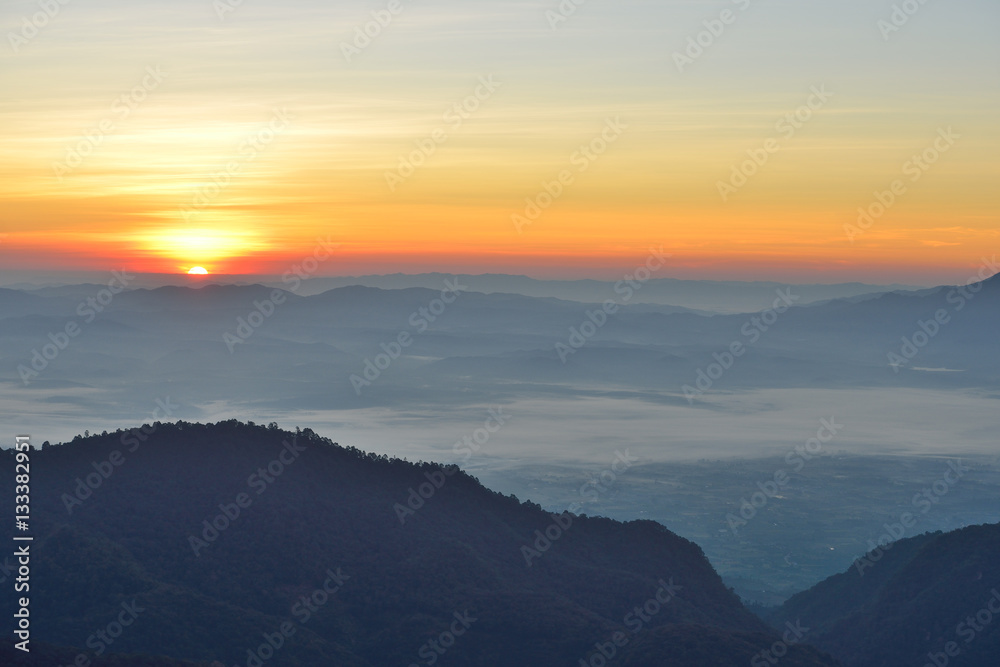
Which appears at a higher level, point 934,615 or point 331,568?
point 331,568

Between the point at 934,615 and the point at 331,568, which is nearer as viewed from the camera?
the point at 331,568

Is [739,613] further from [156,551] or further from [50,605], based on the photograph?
[50,605]

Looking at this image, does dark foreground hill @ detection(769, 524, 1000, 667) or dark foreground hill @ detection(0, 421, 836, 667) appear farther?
dark foreground hill @ detection(769, 524, 1000, 667)

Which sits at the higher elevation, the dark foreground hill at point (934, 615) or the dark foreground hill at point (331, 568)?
the dark foreground hill at point (331, 568)

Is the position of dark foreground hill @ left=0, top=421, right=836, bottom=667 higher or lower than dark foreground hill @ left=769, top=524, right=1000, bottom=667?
higher
